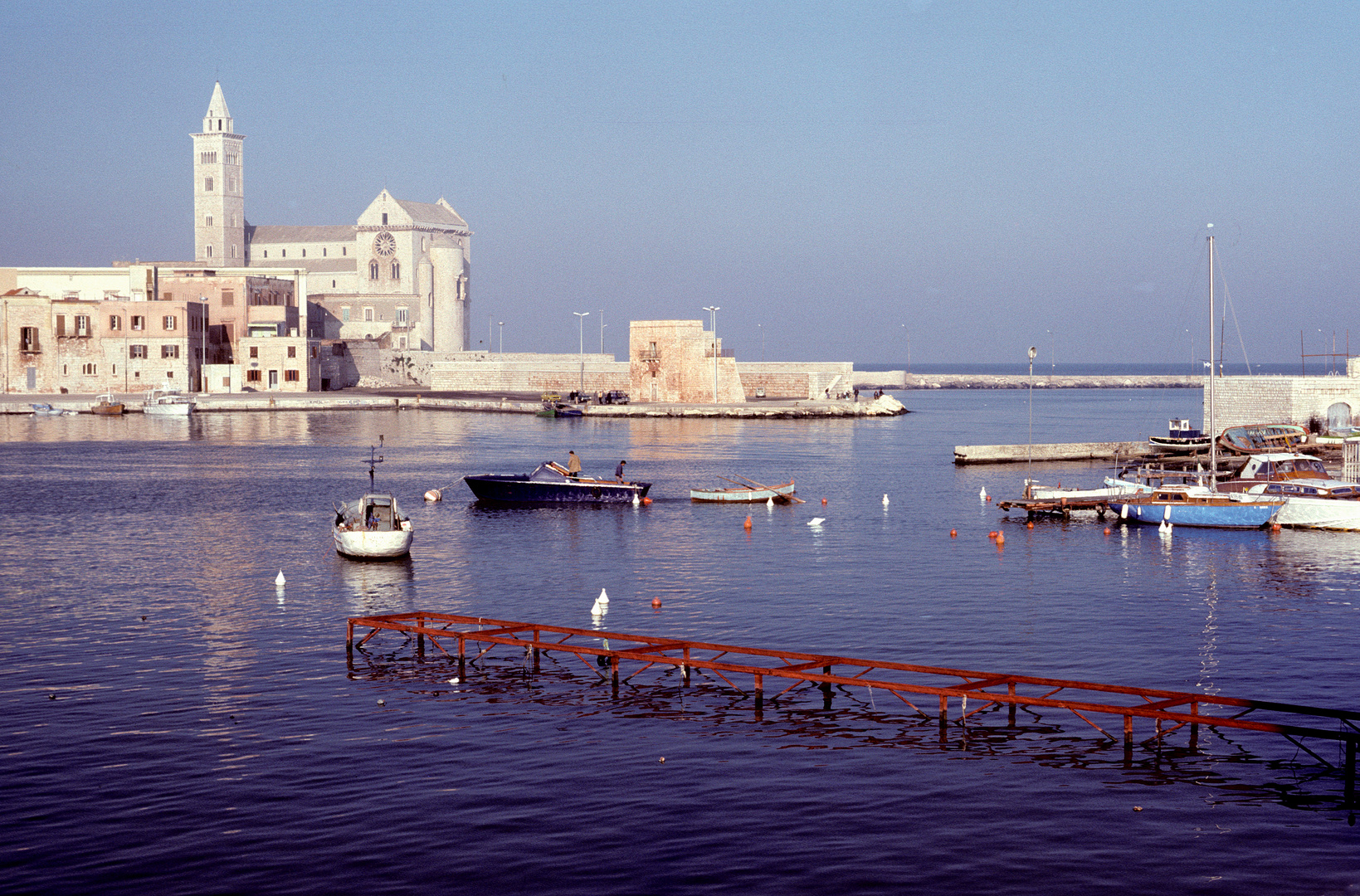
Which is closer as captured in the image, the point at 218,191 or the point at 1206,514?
the point at 1206,514

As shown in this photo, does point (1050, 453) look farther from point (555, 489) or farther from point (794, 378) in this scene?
point (794, 378)

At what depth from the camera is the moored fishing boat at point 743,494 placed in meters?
54.0

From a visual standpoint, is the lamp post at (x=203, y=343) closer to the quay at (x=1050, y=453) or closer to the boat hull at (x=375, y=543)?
the quay at (x=1050, y=453)

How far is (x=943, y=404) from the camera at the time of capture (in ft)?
566

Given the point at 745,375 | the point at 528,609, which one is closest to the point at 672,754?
the point at 528,609

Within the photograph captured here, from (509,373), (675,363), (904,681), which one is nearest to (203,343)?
(509,373)

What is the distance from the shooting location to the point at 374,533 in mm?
37688

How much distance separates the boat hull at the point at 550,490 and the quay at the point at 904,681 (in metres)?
25.1

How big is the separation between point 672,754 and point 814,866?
454 cm

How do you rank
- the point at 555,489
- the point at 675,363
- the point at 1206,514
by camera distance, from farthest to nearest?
the point at 675,363 → the point at 555,489 → the point at 1206,514

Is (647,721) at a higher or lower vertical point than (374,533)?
lower

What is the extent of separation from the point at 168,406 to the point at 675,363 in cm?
4547

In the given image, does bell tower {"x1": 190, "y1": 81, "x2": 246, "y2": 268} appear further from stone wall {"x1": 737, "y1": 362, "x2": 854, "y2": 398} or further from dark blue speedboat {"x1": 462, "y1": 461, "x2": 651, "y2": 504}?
dark blue speedboat {"x1": 462, "y1": 461, "x2": 651, "y2": 504}

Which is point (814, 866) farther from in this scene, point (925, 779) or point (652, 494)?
point (652, 494)
